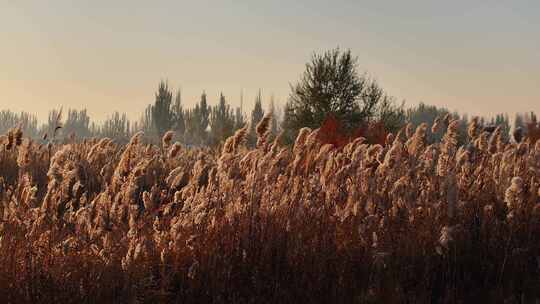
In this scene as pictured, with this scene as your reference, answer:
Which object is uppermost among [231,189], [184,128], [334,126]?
[184,128]

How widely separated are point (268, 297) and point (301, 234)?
62 cm

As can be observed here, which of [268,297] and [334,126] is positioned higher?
[334,126]

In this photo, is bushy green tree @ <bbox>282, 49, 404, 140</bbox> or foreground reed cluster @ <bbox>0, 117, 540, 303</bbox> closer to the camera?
foreground reed cluster @ <bbox>0, 117, 540, 303</bbox>

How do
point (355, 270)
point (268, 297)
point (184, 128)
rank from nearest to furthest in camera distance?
point (268, 297)
point (355, 270)
point (184, 128)

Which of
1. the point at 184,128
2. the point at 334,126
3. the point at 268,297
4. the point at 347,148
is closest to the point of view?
the point at 268,297

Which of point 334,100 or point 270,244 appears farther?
point 334,100

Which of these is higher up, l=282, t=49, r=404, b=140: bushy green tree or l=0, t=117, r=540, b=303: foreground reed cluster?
l=282, t=49, r=404, b=140: bushy green tree

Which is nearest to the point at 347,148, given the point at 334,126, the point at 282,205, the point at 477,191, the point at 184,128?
the point at 477,191

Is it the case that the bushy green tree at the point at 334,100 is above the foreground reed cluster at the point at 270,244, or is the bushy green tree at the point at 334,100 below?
above

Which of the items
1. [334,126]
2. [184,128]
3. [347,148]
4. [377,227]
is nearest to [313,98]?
[334,126]

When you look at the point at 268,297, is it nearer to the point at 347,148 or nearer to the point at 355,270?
the point at 355,270

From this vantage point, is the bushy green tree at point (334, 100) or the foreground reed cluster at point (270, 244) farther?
the bushy green tree at point (334, 100)

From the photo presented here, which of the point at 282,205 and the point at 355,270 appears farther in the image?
the point at 282,205

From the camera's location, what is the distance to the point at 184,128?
214ft
